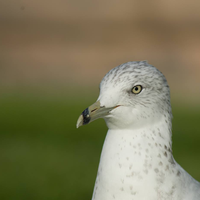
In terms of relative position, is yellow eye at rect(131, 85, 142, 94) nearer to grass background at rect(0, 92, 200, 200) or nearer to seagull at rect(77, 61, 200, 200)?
seagull at rect(77, 61, 200, 200)

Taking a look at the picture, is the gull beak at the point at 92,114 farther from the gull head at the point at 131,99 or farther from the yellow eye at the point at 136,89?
the yellow eye at the point at 136,89

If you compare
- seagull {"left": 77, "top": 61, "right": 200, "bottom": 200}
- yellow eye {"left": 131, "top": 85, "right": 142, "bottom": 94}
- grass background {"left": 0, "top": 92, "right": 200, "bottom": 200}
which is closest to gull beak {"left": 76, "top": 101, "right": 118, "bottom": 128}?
seagull {"left": 77, "top": 61, "right": 200, "bottom": 200}

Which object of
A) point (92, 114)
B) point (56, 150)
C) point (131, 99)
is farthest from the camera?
point (56, 150)

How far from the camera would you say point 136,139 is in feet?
9.68

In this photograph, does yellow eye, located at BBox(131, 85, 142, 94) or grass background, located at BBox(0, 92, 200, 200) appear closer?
yellow eye, located at BBox(131, 85, 142, 94)

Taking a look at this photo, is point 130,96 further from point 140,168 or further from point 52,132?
point 52,132

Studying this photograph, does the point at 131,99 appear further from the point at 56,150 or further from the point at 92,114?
the point at 56,150

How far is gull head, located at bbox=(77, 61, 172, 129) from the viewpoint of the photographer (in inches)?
114

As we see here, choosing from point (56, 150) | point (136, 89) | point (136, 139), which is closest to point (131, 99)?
point (136, 89)

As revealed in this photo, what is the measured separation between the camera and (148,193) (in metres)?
2.92

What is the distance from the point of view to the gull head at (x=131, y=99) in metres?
2.90

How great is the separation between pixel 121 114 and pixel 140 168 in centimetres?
35

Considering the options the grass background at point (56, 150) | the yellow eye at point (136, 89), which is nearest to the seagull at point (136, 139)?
the yellow eye at point (136, 89)

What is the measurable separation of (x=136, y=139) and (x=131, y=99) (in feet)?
0.83
